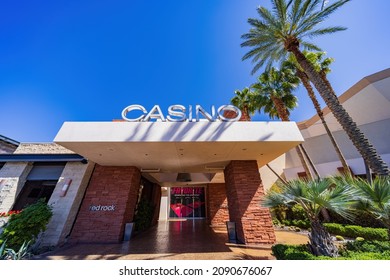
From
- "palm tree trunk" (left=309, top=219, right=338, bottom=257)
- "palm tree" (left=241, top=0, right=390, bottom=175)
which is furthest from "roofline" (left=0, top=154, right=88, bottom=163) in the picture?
"palm tree" (left=241, top=0, right=390, bottom=175)

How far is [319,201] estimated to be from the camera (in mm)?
3674

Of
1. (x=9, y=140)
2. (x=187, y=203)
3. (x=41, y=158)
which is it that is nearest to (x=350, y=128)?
(x=41, y=158)

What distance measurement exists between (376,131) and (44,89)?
25.9 m

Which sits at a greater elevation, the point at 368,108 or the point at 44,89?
the point at 368,108

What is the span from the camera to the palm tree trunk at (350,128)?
595 cm

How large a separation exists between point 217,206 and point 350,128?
1024cm

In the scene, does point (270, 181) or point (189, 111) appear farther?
point (270, 181)

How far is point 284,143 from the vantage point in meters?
6.32

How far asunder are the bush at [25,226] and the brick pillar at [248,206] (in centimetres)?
768

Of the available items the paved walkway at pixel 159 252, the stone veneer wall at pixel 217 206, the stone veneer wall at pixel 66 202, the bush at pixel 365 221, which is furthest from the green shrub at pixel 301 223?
the stone veneer wall at pixel 66 202

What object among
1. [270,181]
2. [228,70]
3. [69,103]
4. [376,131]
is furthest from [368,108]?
[69,103]

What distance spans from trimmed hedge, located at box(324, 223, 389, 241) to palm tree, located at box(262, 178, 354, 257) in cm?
658

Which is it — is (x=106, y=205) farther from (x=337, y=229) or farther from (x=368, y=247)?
(x=337, y=229)
